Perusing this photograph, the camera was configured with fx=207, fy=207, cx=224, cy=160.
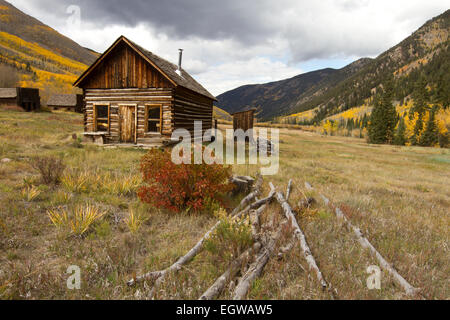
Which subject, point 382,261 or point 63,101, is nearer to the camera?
point 382,261

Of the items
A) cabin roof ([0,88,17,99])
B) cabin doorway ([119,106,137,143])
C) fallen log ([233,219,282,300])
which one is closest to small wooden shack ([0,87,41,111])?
cabin roof ([0,88,17,99])

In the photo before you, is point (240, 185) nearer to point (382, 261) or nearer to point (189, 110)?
point (382, 261)

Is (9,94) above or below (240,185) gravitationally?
above

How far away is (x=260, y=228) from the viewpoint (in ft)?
14.1

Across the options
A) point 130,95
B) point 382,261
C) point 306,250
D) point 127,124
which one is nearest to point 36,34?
point 130,95

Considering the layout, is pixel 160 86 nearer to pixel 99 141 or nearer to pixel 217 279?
pixel 99 141

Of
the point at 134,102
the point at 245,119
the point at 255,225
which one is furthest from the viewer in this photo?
the point at 245,119

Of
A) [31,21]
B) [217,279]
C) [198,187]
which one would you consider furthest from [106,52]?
[31,21]

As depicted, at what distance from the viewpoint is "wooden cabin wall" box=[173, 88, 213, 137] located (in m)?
14.4

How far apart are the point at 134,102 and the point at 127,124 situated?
1.61 meters

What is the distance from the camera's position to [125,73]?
45.6ft

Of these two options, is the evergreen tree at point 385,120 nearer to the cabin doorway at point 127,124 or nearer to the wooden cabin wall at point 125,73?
the wooden cabin wall at point 125,73

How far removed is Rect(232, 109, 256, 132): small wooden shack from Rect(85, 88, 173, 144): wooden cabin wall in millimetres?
8039

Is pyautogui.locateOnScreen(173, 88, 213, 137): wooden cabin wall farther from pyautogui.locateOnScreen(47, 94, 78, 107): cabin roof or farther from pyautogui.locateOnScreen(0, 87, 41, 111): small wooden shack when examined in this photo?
pyautogui.locateOnScreen(47, 94, 78, 107): cabin roof
